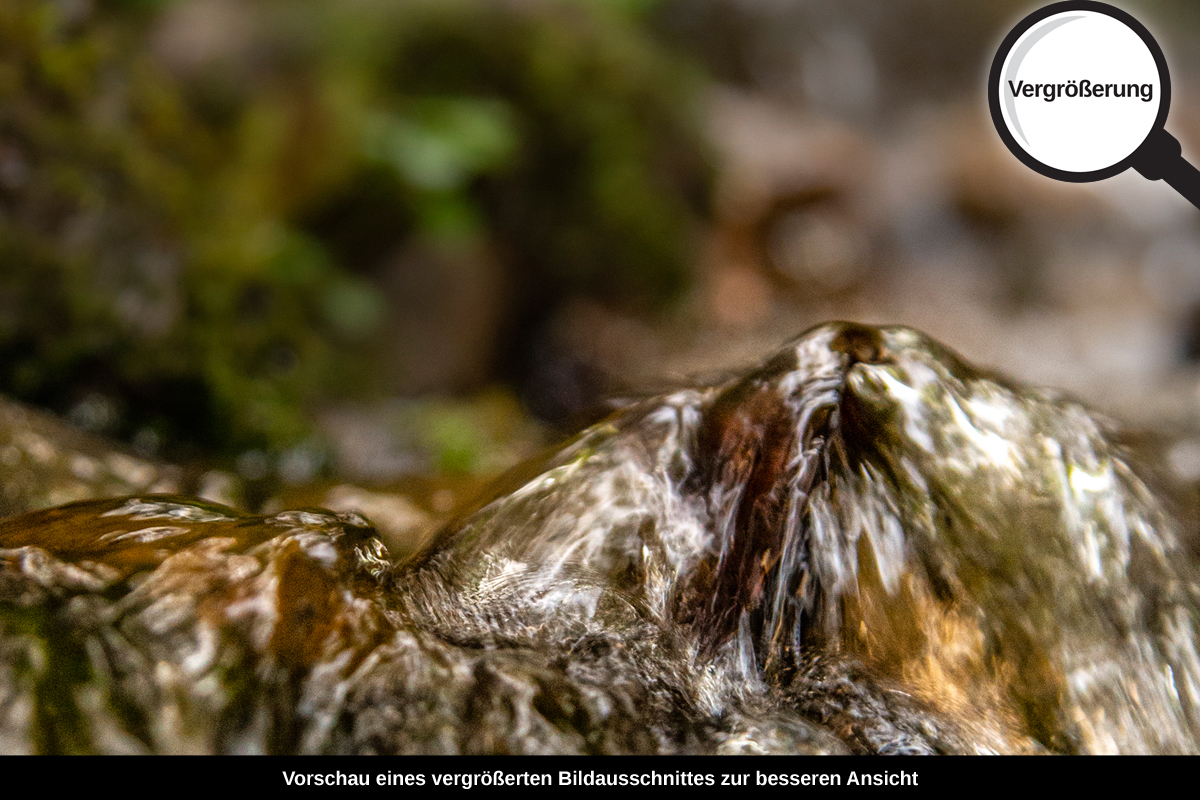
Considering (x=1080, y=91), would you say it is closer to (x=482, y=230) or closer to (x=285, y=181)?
(x=482, y=230)

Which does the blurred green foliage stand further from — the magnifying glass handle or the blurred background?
the magnifying glass handle

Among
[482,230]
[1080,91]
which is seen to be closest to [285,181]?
[482,230]

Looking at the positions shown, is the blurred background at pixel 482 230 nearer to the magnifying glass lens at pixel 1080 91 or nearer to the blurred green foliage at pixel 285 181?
the blurred green foliage at pixel 285 181

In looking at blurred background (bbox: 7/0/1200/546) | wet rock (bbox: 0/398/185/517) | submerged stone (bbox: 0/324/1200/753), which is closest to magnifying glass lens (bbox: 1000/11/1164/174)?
blurred background (bbox: 7/0/1200/546)

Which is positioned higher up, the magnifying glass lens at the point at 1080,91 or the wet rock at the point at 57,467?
the magnifying glass lens at the point at 1080,91

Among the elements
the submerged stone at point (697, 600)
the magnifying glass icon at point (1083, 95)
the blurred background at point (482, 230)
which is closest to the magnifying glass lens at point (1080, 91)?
the magnifying glass icon at point (1083, 95)
